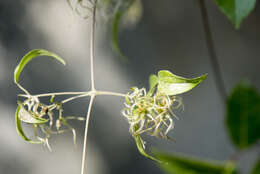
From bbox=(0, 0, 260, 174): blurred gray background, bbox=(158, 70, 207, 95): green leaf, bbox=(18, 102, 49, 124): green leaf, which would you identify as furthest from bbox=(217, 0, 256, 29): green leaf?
bbox=(0, 0, 260, 174): blurred gray background

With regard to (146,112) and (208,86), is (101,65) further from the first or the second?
(146,112)

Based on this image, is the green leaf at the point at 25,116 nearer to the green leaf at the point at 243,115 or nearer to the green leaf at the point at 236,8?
the green leaf at the point at 236,8

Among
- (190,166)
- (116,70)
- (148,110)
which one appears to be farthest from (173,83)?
(116,70)

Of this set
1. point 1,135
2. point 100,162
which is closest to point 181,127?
point 100,162

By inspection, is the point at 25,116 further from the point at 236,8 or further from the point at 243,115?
the point at 243,115

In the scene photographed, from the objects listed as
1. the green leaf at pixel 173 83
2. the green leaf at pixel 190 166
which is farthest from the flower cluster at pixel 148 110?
the green leaf at pixel 190 166
